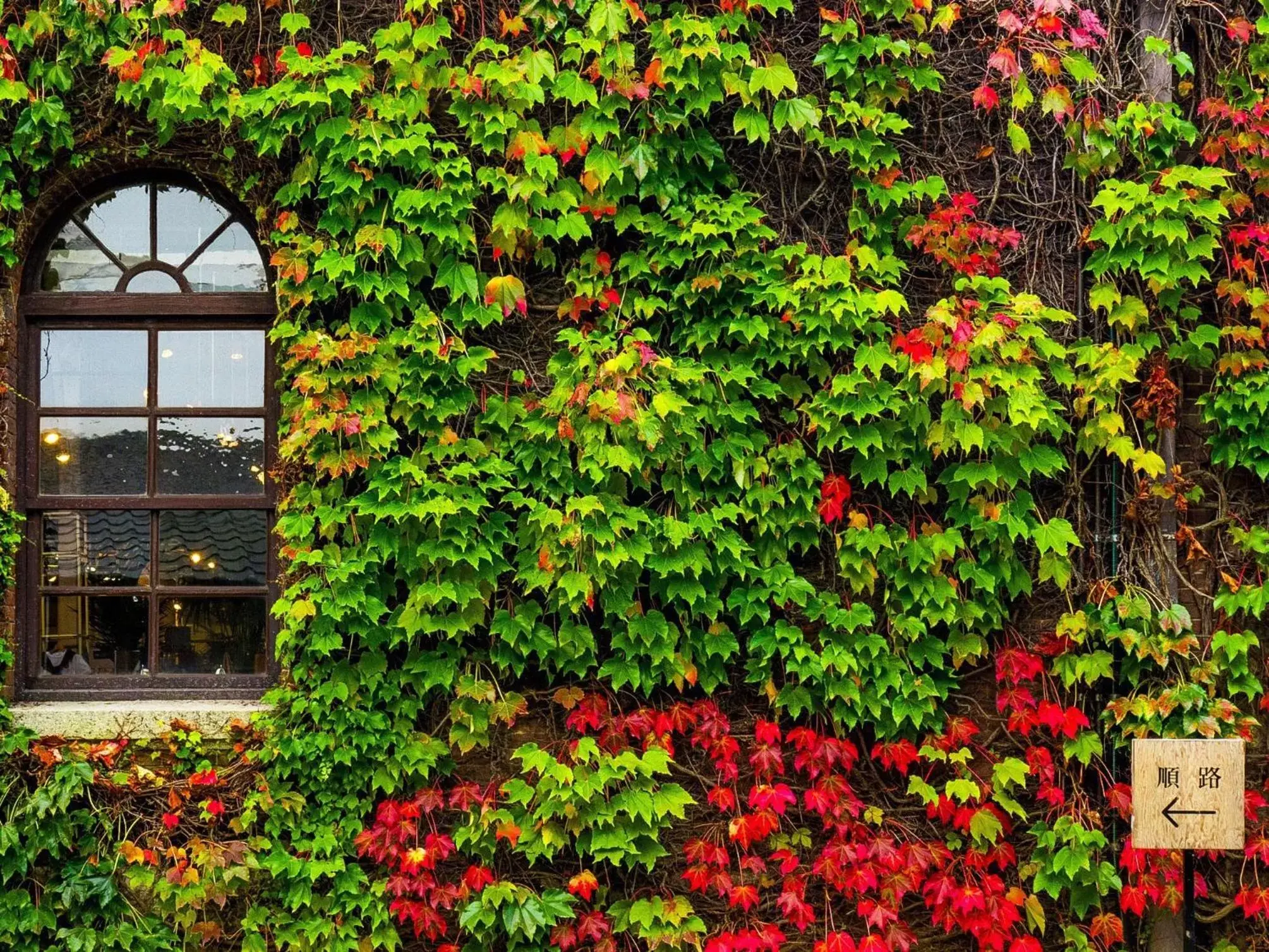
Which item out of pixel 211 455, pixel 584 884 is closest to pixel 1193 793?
pixel 584 884

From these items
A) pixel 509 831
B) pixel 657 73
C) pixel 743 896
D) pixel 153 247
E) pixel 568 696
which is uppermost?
pixel 657 73

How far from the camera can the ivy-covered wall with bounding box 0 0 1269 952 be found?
4.14 meters

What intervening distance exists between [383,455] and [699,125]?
1.95 m

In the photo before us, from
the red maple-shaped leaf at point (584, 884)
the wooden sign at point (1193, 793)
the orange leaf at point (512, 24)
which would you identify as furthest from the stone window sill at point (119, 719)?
the wooden sign at point (1193, 793)

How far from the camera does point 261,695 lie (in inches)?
174

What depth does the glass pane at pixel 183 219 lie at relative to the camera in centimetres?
454

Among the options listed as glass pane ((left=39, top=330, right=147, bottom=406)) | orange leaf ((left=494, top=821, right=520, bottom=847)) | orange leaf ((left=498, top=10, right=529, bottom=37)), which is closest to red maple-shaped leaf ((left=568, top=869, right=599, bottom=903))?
orange leaf ((left=494, top=821, right=520, bottom=847))

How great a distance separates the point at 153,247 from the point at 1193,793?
4.63m

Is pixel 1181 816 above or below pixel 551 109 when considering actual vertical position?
below

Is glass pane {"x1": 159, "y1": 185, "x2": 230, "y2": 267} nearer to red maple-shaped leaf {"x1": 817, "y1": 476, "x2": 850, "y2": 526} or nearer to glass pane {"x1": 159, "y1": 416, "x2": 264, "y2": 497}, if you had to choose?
glass pane {"x1": 159, "y1": 416, "x2": 264, "y2": 497}

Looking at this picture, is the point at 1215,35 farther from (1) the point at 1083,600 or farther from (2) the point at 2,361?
(2) the point at 2,361

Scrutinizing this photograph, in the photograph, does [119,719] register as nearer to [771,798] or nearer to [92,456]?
[92,456]

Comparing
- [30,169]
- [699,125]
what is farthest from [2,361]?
[699,125]

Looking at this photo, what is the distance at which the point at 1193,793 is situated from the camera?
10.8 ft
